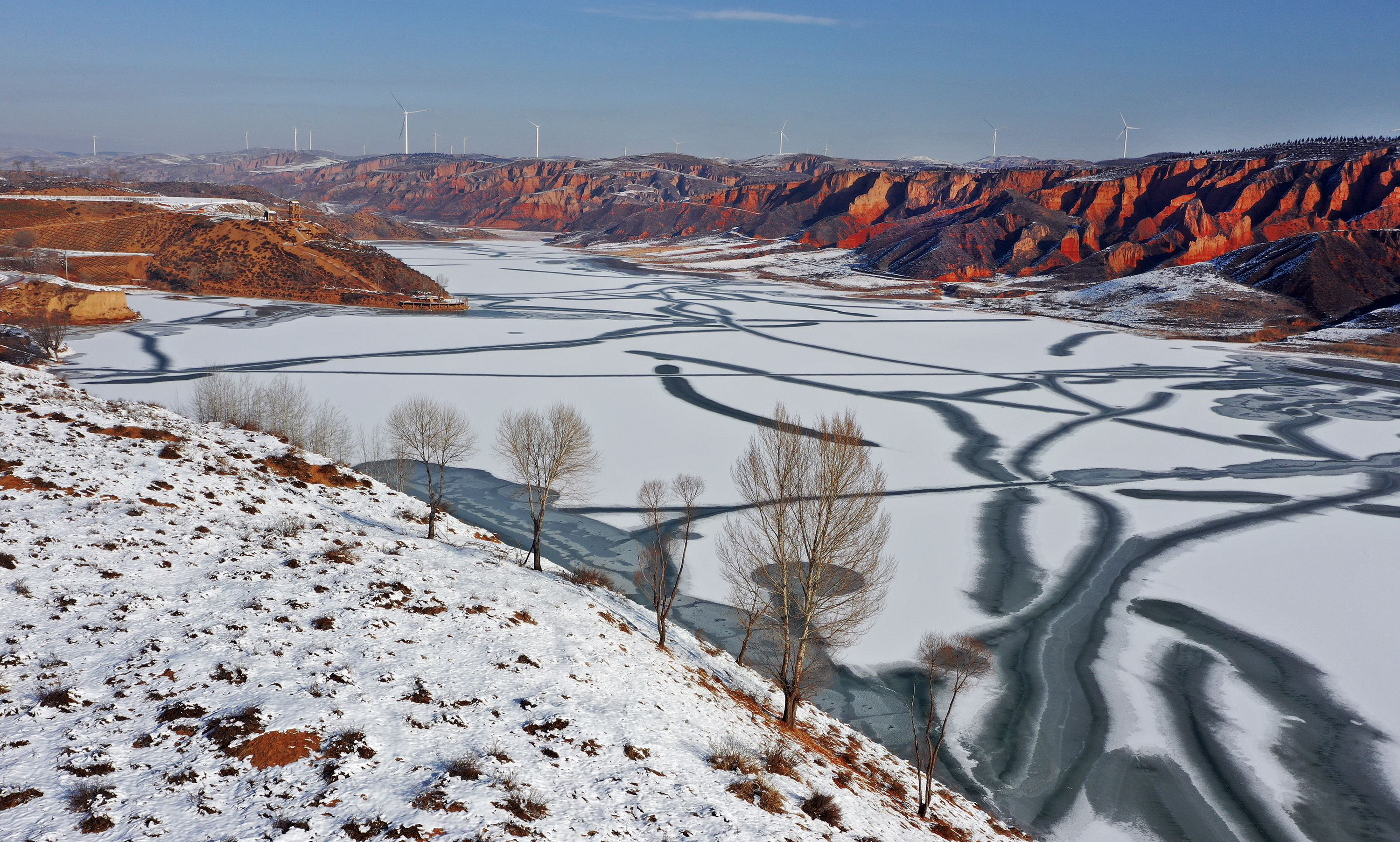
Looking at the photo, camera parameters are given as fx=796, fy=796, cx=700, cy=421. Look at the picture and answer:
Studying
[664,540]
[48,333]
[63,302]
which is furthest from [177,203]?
[664,540]

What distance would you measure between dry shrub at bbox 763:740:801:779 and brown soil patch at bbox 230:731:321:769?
284 inches

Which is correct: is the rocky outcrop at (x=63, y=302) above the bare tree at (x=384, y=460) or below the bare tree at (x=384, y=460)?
above

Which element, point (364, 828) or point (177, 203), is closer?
point (364, 828)

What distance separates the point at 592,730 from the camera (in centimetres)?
1331

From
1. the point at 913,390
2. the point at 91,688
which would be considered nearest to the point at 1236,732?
the point at 91,688

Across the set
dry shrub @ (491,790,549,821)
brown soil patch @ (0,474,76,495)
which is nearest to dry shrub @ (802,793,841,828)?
dry shrub @ (491,790,549,821)

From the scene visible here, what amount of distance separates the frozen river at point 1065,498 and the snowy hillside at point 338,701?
19.8 ft

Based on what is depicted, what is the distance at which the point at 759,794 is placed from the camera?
1259cm

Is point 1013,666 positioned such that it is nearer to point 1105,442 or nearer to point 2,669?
point 2,669

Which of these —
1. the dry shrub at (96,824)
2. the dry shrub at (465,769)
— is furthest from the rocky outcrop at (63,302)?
the dry shrub at (465,769)

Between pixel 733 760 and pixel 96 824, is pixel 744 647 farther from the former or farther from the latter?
pixel 96 824

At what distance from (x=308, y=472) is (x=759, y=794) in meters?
22.6

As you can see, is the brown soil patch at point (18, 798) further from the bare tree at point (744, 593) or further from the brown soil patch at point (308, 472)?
the brown soil patch at point (308, 472)

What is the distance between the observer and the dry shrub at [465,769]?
11188 millimetres
